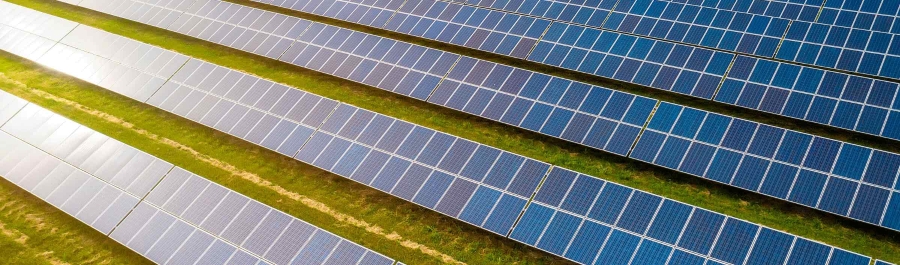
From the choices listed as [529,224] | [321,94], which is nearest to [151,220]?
[321,94]

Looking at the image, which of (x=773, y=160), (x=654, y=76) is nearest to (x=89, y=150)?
(x=654, y=76)

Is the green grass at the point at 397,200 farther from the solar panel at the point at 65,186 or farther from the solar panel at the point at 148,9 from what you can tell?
the solar panel at the point at 148,9

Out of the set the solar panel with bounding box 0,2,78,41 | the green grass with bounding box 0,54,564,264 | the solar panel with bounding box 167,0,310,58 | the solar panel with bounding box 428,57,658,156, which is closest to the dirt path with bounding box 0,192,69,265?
the green grass with bounding box 0,54,564,264

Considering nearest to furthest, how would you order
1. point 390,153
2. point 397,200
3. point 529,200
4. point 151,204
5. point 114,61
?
point 529,200 → point 151,204 → point 397,200 → point 390,153 → point 114,61

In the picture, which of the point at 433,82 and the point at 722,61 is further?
the point at 433,82

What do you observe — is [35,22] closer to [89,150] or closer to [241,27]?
[241,27]

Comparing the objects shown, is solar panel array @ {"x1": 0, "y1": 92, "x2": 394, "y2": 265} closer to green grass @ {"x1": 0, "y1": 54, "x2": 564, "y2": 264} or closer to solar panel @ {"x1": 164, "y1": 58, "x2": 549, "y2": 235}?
green grass @ {"x1": 0, "y1": 54, "x2": 564, "y2": 264}
